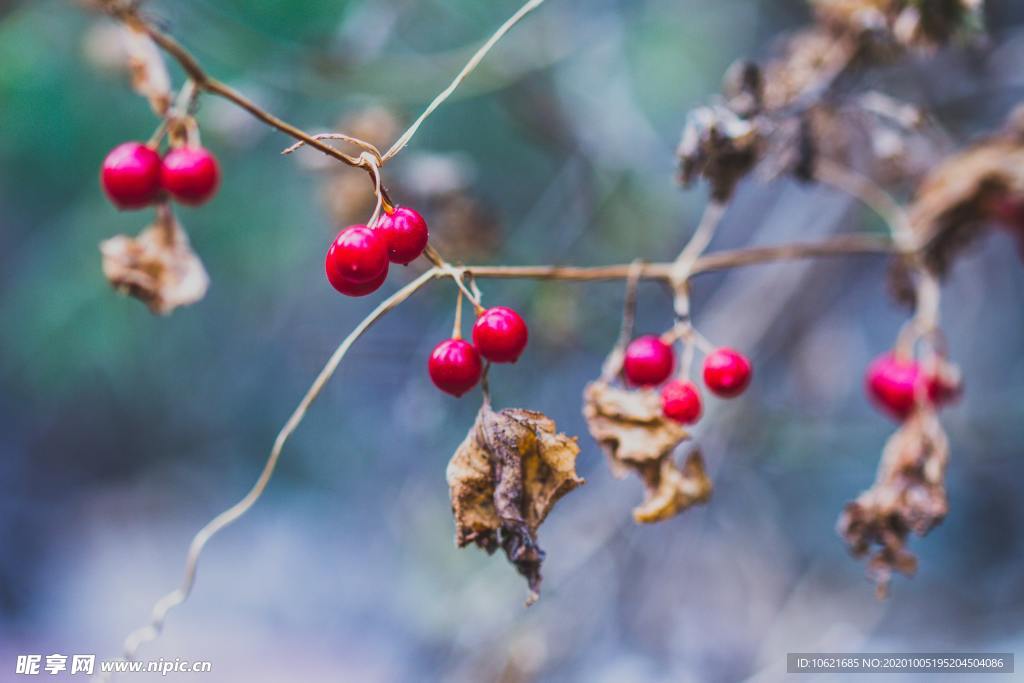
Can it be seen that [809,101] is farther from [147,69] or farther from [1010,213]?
[147,69]

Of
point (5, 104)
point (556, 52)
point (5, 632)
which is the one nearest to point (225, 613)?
point (5, 632)

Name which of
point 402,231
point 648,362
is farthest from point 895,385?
point 402,231

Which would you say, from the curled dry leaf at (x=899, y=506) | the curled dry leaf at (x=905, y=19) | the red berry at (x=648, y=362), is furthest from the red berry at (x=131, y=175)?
the curled dry leaf at (x=905, y=19)

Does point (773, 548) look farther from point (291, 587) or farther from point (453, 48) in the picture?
point (453, 48)

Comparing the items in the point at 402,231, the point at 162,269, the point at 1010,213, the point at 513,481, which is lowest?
the point at 513,481

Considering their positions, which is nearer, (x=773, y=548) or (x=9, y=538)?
(x=773, y=548)

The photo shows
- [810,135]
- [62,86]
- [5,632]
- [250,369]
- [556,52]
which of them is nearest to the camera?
[810,135]

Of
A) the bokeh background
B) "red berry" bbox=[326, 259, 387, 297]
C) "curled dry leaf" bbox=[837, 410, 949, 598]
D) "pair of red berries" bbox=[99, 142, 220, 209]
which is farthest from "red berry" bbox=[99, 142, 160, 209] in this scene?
"curled dry leaf" bbox=[837, 410, 949, 598]

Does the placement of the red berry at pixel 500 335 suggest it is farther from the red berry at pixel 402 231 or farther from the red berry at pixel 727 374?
the red berry at pixel 727 374
